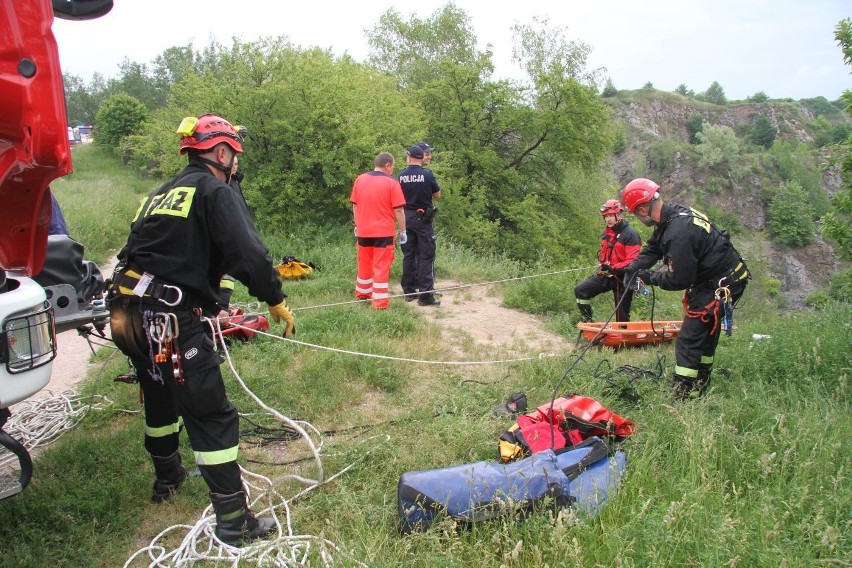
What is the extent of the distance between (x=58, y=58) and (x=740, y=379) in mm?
5298

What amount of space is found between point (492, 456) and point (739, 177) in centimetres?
9264

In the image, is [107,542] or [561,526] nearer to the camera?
[561,526]

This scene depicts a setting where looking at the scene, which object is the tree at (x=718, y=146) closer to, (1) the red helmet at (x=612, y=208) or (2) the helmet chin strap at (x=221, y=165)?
(1) the red helmet at (x=612, y=208)

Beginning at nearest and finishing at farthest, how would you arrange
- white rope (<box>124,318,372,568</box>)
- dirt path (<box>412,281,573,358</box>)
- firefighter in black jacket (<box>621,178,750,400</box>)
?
white rope (<box>124,318,372,568</box>) → firefighter in black jacket (<box>621,178,750,400</box>) → dirt path (<box>412,281,573,358</box>)

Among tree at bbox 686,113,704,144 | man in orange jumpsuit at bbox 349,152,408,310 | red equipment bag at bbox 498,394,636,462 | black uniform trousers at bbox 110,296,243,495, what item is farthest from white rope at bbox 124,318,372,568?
Result: tree at bbox 686,113,704,144

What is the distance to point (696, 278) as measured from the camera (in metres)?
5.20

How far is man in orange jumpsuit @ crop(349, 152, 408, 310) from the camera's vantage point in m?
7.84

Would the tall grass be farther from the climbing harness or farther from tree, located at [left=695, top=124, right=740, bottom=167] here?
tree, located at [left=695, top=124, right=740, bottom=167]

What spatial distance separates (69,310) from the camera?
3.73m

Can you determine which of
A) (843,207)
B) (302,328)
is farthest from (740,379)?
(302,328)

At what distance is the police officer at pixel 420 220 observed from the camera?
8.30 m

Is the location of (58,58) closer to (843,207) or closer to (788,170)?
(843,207)

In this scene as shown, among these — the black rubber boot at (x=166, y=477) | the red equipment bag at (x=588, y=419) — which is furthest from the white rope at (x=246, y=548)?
the red equipment bag at (x=588, y=419)

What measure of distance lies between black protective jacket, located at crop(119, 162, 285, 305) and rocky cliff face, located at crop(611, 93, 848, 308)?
2512 inches
